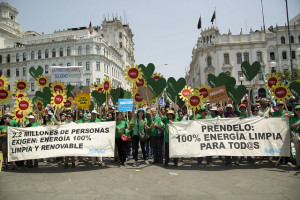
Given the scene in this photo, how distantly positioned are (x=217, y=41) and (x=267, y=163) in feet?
147

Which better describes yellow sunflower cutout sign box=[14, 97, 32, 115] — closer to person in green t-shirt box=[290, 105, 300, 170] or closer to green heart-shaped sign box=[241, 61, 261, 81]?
green heart-shaped sign box=[241, 61, 261, 81]

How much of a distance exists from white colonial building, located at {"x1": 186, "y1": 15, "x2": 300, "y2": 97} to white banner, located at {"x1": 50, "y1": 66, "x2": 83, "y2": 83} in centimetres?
3783

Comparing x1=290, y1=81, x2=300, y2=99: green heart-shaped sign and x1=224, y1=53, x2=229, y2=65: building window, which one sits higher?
x1=224, y1=53, x2=229, y2=65: building window

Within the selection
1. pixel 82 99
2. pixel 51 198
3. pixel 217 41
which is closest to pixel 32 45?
pixel 217 41

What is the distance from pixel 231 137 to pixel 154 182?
2806mm

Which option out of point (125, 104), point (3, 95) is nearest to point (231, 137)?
point (125, 104)

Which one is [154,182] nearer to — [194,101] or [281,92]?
[194,101]

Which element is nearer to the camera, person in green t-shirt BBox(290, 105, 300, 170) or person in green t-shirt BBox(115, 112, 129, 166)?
person in green t-shirt BBox(290, 105, 300, 170)

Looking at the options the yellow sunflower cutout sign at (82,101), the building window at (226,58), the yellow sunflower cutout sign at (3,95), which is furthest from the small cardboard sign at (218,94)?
the building window at (226,58)

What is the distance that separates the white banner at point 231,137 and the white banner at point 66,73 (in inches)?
366

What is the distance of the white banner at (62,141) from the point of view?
6.55 m

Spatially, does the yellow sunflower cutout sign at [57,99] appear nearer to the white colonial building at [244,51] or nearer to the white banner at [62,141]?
the white banner at [62,141]

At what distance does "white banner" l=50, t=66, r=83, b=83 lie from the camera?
44.2ft

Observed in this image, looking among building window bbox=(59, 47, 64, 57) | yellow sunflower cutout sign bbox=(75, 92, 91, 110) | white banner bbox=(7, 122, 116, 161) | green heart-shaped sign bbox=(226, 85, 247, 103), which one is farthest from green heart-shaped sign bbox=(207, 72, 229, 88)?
building window bbox=(59, 47, 64, 57)
